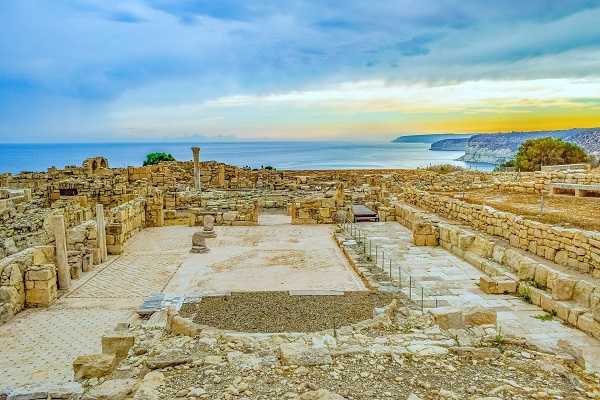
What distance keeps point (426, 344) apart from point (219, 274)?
6699 mm

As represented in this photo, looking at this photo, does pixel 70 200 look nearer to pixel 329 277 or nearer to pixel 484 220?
pixel 329 277

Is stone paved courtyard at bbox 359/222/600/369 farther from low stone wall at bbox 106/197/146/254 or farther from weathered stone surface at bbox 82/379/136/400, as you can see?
low stone wall at bbox 106/197/146/254

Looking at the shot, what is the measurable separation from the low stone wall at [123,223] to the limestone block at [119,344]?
7.56 meters

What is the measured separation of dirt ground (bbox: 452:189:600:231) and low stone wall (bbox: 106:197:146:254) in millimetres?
11007

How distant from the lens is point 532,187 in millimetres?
17172

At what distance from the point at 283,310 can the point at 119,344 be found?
10.1ft

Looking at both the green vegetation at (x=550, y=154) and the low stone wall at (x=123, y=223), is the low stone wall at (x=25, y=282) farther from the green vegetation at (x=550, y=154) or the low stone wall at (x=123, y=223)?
the green vegetation at (x=550, y=154)

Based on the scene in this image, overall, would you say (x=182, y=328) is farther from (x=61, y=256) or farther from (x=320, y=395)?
(x=61, y=256)

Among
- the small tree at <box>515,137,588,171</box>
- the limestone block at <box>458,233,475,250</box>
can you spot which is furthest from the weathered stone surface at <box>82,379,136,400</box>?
the small tree at <box>515,137,588,171</box>

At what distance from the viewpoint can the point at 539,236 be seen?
985 cm

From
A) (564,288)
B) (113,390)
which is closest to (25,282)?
(113,390)

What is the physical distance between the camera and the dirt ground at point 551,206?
35.6 ft

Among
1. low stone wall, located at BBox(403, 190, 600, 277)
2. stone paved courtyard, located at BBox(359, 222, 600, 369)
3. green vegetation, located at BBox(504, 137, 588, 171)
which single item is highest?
green vegetation, located at BBox(504, 137, 588, 171)

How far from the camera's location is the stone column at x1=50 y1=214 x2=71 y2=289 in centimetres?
1021
